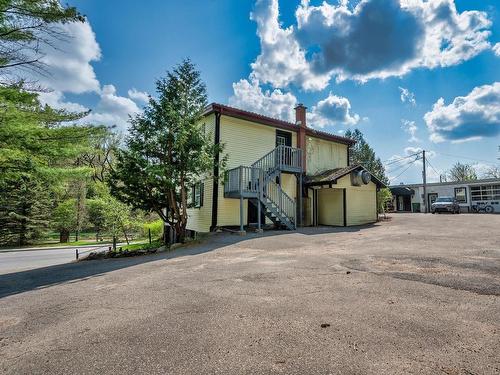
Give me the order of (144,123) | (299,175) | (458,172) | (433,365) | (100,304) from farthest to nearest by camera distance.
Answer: (458,172) → (299,175) → (144,123) → (100,304) → (433,365)

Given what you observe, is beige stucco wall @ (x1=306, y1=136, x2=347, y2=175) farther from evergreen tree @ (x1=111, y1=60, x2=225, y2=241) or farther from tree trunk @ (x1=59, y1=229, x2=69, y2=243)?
tree trunk @ (x1=59, y1=229, x2=69, y2=243)

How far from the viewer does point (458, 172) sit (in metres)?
59.6

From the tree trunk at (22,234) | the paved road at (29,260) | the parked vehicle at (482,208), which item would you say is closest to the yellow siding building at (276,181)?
the paved road at (29,260)

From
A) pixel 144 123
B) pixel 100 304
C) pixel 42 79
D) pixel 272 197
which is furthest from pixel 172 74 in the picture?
pixel 100 304

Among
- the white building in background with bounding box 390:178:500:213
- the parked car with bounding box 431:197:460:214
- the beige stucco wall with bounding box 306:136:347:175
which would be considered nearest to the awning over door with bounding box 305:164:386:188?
the beige stucco wall with bounding box 306:136:347:175

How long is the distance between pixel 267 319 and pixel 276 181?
12.1 metres

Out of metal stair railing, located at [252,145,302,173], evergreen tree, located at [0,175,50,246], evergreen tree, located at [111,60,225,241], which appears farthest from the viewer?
evergreen tree, located at [0,175,50,246]

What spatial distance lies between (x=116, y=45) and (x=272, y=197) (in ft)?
32.9

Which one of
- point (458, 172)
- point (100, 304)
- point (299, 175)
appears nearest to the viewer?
point (100, 304)

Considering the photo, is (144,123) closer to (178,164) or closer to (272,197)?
(178,164)

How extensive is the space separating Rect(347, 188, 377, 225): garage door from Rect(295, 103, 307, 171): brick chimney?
135 inches

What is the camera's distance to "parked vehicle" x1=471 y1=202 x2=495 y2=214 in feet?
95.9

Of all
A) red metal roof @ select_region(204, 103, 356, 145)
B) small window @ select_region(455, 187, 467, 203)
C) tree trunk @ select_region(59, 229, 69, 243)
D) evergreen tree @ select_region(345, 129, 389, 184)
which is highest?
evergreen tree @ select_region(345, 129, 389, 184)

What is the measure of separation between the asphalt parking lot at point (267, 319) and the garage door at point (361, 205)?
10.2 m
